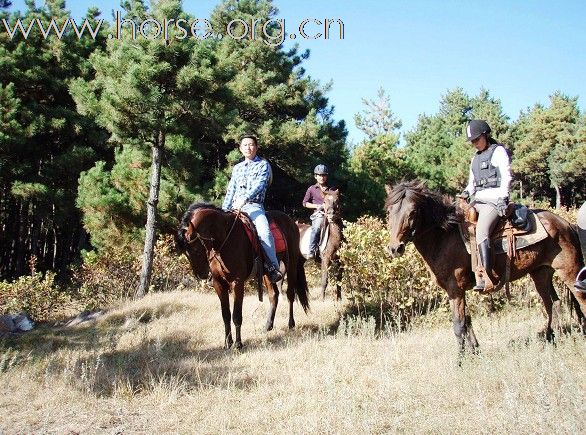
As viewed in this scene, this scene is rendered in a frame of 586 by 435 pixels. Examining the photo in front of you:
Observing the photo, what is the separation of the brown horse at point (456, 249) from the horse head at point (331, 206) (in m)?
4.34

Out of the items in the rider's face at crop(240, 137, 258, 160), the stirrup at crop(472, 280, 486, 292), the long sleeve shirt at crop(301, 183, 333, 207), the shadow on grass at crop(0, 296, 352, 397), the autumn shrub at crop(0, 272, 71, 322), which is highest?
the rider's face at crop(240, 137, 258, 160)

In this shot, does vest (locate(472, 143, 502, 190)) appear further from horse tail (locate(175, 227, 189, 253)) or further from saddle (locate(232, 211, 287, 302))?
horse tail (locate(175, 227, 189, 253))

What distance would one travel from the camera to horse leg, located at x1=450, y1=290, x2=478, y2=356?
4984mm

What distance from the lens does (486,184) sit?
17.5 ft

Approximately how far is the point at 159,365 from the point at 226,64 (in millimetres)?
7106

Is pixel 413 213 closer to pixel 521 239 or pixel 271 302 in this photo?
pixel 521 239

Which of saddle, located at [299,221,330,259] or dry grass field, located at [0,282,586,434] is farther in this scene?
saddle, located at [299,221,330,259]

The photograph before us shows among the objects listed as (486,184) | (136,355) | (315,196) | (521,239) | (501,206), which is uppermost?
(315,196)

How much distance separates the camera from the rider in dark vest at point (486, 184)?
16.5 ft

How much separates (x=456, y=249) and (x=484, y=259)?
13.4 inches

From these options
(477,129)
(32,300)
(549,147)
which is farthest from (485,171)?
(549,147)

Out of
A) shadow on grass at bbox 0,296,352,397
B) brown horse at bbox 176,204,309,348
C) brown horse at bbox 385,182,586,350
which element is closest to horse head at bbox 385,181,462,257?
brown horse at bbox 385,182,586,350

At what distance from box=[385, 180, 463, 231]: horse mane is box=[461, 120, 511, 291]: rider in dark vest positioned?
0.91 feet

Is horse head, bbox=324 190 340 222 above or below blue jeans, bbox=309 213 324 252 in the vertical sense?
above
